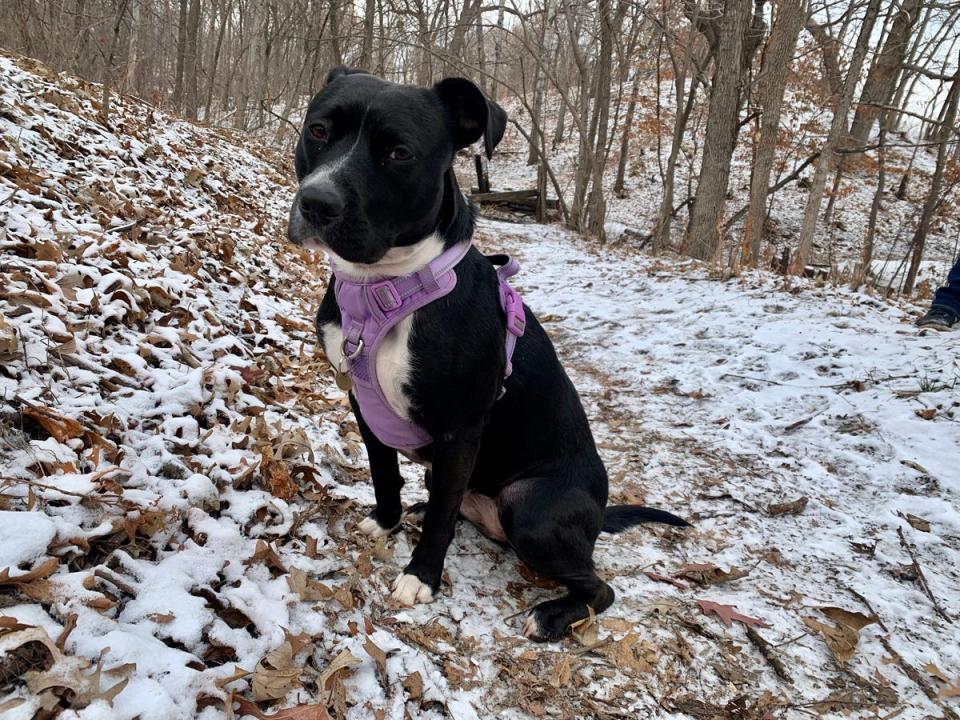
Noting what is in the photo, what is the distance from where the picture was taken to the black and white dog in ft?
6.15

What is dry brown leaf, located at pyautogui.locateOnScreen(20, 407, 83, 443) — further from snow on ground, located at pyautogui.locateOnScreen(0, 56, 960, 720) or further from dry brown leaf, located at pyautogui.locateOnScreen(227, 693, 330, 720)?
dry brown leaf, located at pyautogui.locateOnScreen(227, 693, 330, 720)

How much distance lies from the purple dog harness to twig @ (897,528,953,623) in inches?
83.2

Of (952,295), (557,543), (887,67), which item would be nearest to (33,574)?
(557,543)

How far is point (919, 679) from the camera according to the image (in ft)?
7.00

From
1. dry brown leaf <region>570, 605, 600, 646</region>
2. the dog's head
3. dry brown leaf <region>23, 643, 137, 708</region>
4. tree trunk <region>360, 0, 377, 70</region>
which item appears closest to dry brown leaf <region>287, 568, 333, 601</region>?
dry brown leaf <region>23, 643, 137, 708</region>

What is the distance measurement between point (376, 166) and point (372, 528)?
1463mm

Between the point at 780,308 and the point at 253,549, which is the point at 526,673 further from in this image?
the point at 780,308

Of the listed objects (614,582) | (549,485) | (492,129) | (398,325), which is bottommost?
(614,582)

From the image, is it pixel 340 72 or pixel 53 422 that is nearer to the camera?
pixel 53 422

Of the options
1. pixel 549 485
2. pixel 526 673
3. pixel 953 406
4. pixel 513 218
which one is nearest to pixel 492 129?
pixel 549 485

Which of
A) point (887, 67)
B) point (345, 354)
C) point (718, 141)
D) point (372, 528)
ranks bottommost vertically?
point (372, 528)

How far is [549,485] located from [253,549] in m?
1.10

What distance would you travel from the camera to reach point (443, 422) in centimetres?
202

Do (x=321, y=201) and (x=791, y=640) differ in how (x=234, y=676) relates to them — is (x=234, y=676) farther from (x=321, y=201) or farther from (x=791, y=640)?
(x=791, y=640)
